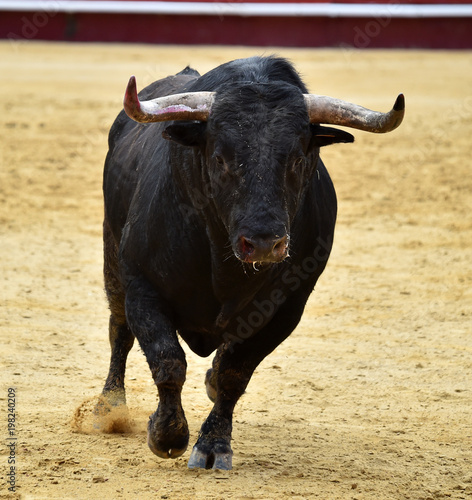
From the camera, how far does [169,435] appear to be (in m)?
3.14

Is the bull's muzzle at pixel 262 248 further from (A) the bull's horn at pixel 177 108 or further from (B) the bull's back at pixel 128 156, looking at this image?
(B) the bull's back at pixel 128 156

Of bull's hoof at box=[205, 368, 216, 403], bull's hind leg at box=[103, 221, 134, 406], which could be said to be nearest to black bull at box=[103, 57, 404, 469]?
bull's hoof at box=[205, 368, 216, 403]

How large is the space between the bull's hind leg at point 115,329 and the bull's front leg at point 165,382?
765mm

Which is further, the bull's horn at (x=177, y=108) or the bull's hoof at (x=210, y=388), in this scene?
the bull's hoof at (x=210, y=388)

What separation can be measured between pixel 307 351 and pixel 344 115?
189 centimetres

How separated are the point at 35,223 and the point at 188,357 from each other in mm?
2810

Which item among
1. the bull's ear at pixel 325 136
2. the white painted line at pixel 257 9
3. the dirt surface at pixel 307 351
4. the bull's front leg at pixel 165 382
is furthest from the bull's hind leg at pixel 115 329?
the white painted line at pixel 257 9

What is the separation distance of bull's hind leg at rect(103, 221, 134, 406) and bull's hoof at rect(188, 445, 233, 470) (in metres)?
0.64

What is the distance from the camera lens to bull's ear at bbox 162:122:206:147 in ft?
10.2

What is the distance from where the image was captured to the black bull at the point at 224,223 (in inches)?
116

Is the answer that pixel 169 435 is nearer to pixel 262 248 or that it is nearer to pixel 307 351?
pixel 262 248

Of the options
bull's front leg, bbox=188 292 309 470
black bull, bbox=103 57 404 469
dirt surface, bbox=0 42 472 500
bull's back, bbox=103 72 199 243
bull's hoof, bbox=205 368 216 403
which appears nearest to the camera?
black bull, bbox=103 57 404 469

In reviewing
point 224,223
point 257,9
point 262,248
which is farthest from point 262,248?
point 257,9

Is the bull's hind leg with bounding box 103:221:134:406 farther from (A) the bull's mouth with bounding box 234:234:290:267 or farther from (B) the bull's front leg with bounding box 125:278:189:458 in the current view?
(A) the bull's mouth with bounding box 234:234:290:267
